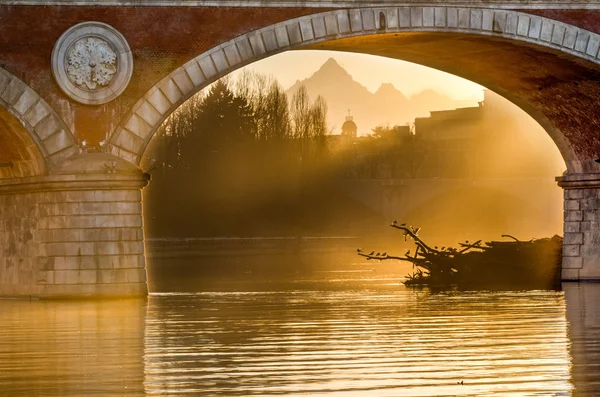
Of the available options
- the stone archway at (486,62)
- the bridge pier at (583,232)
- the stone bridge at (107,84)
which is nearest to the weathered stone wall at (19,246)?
the stone bridge at (107,84)

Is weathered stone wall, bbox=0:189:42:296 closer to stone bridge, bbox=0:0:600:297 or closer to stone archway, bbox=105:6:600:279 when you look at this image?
stone bridge, bbox=0:0:600:297

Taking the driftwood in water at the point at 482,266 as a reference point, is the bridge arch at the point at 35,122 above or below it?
above

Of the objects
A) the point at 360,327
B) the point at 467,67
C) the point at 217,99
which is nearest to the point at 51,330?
the point at 360,327

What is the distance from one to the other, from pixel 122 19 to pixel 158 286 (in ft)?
19.7

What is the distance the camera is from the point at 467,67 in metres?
25.0

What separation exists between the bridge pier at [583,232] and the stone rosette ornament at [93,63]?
312 inches

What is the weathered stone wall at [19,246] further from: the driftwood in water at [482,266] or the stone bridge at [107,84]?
the driftwood in water at [482,266]

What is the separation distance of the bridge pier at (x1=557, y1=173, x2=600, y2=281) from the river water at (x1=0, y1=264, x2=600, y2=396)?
300 cm

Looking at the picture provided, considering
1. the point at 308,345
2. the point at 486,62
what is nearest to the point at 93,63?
the point at 486,62

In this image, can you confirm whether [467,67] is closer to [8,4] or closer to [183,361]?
[8,4]

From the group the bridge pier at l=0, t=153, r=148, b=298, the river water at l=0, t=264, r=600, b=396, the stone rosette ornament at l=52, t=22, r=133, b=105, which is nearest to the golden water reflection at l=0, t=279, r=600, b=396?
the river water at l=0, t=264, r=600, b=396

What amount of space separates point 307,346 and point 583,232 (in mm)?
11668

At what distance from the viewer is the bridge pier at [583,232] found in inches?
944

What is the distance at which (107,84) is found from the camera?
20.4m
